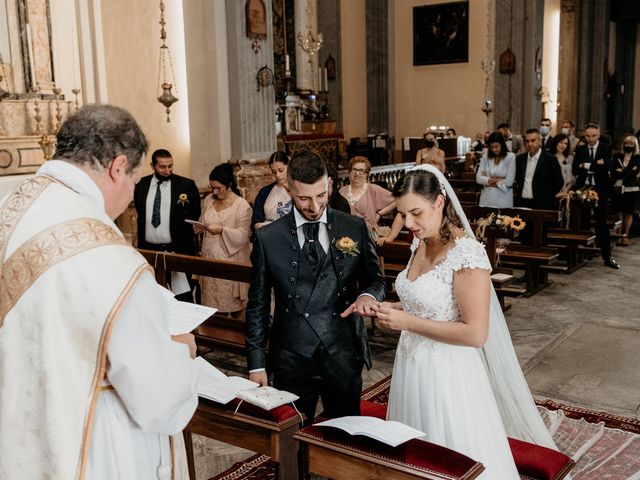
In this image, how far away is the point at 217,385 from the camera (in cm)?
285

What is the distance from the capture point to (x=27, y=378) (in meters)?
1.86

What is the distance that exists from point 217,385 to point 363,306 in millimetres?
666

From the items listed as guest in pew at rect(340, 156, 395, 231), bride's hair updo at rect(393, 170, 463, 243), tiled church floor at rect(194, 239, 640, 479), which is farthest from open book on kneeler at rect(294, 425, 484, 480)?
guest in pew at rect(340, 156, 395, 231)

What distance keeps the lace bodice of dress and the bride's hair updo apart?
0.09 m

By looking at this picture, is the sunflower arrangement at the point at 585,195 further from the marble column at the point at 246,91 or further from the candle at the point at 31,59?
the candle at the point at 31,59

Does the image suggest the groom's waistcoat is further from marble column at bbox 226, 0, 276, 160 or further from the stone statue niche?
marble column at bbox 226, 0, 276, 160

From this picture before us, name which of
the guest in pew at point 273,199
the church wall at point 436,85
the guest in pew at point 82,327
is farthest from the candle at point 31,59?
the church wall at point 436,85

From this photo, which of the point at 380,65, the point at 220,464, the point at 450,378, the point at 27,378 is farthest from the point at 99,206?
the point at 380,65

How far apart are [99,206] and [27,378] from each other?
19.2 inches

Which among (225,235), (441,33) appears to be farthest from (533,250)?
(441,33)

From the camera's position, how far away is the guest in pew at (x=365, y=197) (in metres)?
6.45

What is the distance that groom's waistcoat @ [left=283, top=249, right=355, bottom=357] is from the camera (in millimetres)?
2973

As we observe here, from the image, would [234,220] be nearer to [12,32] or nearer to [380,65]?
Answer: [12,32]

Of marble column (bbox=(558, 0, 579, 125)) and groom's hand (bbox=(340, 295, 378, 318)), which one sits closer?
groom's hand (bbox=(340, 295, 378, 318))
